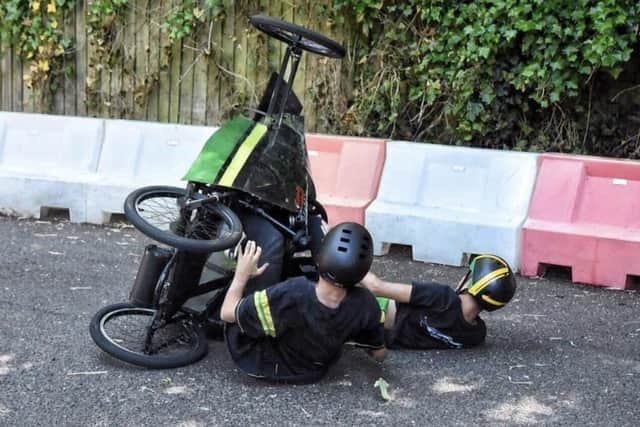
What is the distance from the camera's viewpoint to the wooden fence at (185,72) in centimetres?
926

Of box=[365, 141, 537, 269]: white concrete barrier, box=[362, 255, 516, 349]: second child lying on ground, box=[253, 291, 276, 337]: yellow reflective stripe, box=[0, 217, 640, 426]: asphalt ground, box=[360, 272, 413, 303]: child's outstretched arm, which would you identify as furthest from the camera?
box=[365, 141, 537, 269]: white concrete barrier

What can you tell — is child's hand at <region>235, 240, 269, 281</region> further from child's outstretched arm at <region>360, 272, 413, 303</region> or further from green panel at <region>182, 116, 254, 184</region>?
child's outstretched arm at <region>360, 272, 413, 303</region>

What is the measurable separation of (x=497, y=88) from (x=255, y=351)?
4819 mm

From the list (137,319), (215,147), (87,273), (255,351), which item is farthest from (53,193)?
(255,351)

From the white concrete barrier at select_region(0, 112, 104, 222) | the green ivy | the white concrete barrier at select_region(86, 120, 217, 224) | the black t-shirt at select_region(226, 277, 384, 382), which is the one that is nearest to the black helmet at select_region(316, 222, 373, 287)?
the black t-shirt at select_region(226, 277, 384, 382)

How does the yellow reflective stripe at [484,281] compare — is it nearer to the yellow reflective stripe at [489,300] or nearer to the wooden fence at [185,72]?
the yellow reflective stripe at [489,300]

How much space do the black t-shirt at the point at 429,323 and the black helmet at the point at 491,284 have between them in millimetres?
139

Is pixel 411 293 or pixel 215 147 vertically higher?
pixel 215 147

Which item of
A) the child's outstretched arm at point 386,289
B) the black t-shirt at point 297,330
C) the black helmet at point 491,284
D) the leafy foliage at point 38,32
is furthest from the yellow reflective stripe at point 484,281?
the leafy foliage at point 38,32

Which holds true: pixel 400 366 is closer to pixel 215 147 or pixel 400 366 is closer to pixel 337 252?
pixel 337 252

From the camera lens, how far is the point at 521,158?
23.3 feet

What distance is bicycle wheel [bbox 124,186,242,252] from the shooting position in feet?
13.6

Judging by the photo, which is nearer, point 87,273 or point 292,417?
point 292,417

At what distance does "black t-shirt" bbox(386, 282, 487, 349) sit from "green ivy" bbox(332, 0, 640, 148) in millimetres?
3728
